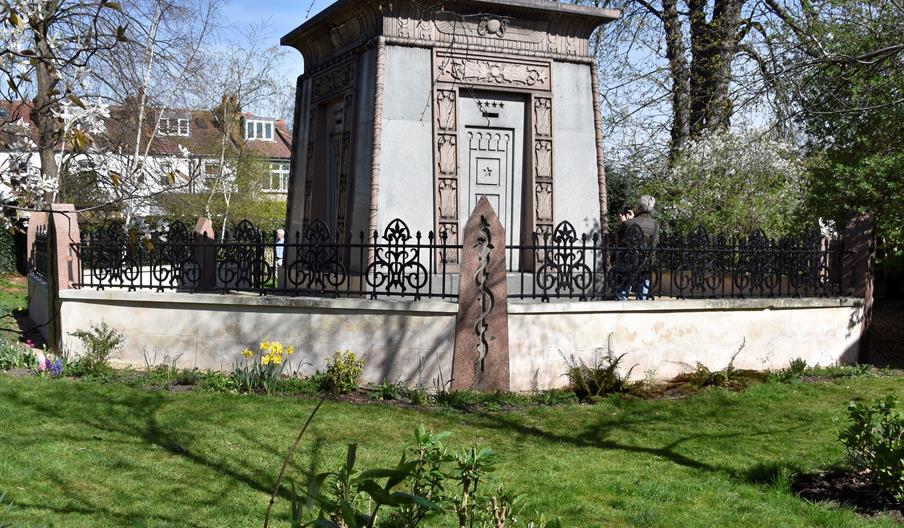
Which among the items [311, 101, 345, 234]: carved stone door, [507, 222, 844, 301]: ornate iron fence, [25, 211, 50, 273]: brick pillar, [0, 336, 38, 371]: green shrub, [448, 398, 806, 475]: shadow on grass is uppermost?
[311, 101, 345, 234]: carved stone door

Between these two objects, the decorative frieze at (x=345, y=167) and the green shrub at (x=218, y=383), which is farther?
the decorative frieze at (x=345, y=167)

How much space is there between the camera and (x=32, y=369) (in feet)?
36.2

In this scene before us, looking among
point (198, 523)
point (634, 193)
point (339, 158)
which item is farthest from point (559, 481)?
point (634, 193)

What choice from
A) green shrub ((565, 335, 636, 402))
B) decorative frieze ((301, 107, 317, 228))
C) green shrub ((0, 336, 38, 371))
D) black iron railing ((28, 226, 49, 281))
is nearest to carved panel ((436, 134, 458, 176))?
decorative frieze ((301, 107, 317, 228))

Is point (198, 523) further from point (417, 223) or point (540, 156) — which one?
point (540, 156)

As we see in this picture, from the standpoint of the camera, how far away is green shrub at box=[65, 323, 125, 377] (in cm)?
1067

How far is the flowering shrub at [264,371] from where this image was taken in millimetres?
9883

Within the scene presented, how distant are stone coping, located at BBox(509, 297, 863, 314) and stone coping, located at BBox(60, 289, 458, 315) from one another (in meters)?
1.01

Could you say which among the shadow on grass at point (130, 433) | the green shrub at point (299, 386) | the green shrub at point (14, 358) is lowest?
the shadow on grass at point (130, 433)

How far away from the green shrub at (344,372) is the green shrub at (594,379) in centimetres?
243

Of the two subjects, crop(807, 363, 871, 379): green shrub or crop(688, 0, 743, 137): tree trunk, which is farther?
crop(688, 0, 743, 137): tree trunk

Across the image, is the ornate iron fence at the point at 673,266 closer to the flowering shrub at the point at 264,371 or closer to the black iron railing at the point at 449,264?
the black iron railing at the point at 449,264

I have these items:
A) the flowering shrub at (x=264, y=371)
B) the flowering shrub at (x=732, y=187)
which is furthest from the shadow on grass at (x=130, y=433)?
the flowering shrub at (x=732, y=187)

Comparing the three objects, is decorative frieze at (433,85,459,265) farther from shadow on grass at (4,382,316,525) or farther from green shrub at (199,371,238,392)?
shadow on grass at (4,382,316,525)
